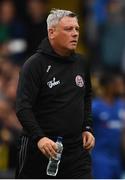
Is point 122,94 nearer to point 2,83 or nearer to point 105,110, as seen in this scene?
point 105,110

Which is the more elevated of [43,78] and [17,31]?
[43,78]

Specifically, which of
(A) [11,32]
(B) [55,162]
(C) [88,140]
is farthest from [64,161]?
(A) [11,32]

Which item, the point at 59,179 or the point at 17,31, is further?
the point at 17,31

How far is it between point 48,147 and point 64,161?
0.48 m

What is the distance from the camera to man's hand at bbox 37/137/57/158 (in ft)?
25.4

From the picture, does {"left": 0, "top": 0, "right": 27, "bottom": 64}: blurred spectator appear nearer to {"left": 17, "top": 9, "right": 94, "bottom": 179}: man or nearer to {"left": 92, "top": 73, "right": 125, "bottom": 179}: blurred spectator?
{"left": 92, "top": 73, "right": 125, "bottom": 179}: blurred spectator

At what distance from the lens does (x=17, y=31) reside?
15734mm

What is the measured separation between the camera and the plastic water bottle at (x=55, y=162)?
7.99m

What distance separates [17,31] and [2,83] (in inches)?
111

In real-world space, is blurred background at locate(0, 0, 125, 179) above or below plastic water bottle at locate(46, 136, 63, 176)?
below

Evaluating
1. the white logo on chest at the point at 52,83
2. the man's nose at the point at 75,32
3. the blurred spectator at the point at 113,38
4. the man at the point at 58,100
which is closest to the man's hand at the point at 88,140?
the man at the point at 58,100

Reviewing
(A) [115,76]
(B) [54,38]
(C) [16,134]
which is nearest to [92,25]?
(A) [115,76]

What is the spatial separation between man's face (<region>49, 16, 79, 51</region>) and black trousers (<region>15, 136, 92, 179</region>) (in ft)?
2.94

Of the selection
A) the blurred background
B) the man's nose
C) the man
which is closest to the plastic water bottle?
the man
